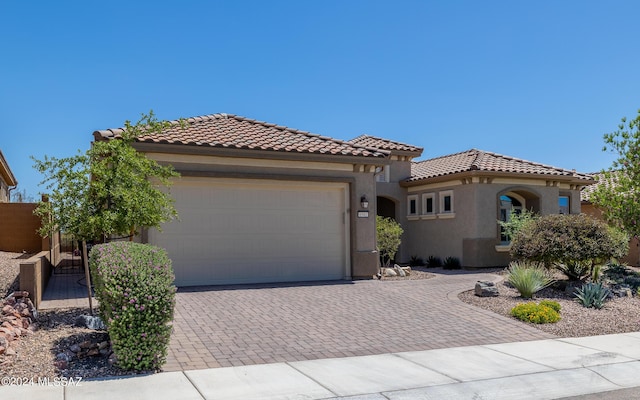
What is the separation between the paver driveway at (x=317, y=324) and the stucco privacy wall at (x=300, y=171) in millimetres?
1918

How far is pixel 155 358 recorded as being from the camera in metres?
6.92

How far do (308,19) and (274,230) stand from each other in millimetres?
5958

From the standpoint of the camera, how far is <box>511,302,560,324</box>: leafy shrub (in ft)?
34.9

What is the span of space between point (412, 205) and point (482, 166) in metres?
4.21

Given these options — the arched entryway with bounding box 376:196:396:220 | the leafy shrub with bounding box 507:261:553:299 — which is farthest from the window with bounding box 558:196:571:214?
the leafy shrub with bounding box 507:261:553:299

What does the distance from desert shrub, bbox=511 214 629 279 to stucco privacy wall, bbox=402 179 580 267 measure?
5524 mm

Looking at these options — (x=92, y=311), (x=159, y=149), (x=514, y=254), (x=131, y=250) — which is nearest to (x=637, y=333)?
(x=514, y=254)

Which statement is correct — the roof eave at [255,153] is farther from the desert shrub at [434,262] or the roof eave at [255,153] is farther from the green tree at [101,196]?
the desert shrub at [434,262]

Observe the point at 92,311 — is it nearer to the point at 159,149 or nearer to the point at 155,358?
the point at 155,358

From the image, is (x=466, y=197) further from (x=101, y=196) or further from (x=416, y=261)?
(x=101, y=196)

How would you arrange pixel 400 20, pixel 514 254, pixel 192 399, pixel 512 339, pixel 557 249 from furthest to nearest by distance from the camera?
pixel 400 20
pixel 514 254
pixel 557 249
pixel 512 339
pixel 192 399

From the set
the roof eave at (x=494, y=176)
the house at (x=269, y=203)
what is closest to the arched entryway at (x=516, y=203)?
the roof eave at (x=494, y=176)

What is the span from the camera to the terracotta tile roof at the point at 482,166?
67.0ft

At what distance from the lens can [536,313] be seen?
35.3ft
